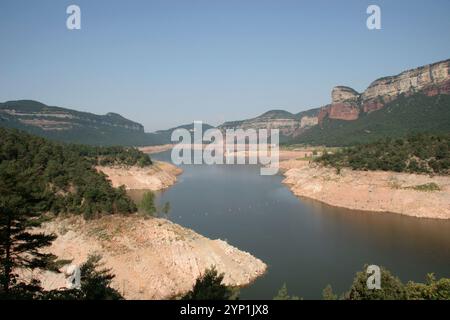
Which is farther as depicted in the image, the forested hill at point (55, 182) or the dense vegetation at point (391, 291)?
the dense vegetation at point (391, 291)

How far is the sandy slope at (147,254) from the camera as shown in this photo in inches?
1184

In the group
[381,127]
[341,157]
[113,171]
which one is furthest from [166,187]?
[381,127]

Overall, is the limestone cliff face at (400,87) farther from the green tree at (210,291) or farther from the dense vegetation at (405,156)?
the green tree at (210,291)

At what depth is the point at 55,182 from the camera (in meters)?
42.9

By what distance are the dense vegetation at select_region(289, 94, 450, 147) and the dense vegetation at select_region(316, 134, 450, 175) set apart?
43.7 m

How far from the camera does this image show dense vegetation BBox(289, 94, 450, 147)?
12912 centimetres

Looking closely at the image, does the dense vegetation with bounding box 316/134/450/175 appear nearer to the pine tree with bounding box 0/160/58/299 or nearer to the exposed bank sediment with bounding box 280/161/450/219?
the exposed bank sediment with bounding box 280/161/450/219

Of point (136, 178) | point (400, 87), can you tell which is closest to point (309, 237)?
point (136, 178)

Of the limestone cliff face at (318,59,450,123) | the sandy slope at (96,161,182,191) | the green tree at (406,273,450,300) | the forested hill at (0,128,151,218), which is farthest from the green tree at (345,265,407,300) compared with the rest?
the limestone cliff face at (318,59,450,123)

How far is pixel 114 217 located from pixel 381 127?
136 m

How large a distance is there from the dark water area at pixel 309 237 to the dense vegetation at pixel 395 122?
226 ft

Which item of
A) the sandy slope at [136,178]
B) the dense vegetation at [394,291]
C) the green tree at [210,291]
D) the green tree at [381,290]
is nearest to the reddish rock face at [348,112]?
the sandy slope at [136,178]

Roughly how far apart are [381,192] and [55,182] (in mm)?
49422
